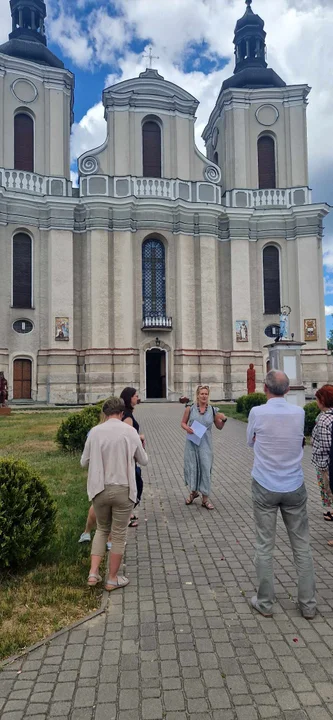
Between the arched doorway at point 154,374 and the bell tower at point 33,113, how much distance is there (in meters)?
13.1

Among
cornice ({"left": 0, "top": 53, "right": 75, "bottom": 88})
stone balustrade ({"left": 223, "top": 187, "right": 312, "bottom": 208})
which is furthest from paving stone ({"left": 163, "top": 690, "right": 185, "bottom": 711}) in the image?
cornice ({"left": 0, "top": 53, "right": 75, "bottom": 88})

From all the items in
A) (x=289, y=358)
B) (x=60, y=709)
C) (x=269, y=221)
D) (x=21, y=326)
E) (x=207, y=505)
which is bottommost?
(x=60, y=709)

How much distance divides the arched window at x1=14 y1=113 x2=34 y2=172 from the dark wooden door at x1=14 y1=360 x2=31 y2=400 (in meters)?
13.1

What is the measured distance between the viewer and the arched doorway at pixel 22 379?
109 feet

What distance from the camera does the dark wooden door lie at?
33344 mm

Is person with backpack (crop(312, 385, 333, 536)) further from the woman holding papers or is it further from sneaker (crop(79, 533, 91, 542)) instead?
sneaker (crop(79, 533, 91, 542))

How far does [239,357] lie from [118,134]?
57.2ft

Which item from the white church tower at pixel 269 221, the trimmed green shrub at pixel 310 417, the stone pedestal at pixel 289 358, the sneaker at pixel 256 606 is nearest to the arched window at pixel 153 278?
the white church tower at pixel 269 221

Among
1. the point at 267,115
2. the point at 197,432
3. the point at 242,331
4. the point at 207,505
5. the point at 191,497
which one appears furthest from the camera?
the point at 267,115

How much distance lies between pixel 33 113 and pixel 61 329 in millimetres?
14883

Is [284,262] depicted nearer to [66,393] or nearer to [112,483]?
[66,393]

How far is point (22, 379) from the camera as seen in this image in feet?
110

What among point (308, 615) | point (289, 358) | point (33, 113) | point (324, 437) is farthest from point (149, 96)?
point (308, 615)

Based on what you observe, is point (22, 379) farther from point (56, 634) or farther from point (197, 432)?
point (56, 634)
